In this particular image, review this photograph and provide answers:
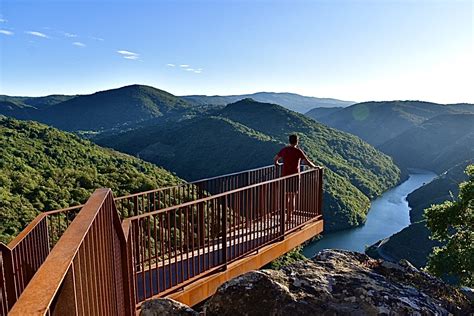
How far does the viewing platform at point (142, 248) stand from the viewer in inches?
51.7

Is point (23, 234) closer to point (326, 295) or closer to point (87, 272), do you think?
point (87, 272)

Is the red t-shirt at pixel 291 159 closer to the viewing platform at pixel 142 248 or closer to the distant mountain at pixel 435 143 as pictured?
the viewing platform at pixel 142 248

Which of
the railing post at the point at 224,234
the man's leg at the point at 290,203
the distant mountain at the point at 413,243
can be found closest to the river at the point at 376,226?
the distant mountain at the point at 413,243

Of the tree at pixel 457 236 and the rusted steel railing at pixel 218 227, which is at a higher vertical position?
the rusted steel railing at pixel 218 227

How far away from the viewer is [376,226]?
64.6m

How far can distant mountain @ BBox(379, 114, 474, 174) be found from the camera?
335ft

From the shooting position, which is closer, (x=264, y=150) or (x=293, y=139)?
(x=293, y=139)

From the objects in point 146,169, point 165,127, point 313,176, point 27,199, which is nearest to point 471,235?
point 313,176

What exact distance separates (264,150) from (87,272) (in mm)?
67813

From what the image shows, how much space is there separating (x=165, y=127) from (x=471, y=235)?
94609 mm

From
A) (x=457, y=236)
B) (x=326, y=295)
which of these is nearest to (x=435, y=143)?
(x=457, y=236)

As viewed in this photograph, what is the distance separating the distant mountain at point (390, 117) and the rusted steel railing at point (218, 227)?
147 meters

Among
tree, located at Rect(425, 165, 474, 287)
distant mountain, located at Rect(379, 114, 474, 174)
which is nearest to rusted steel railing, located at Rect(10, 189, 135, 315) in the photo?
tree, located at Rect(425, 165, 474, 287)

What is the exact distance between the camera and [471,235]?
9.51 m
